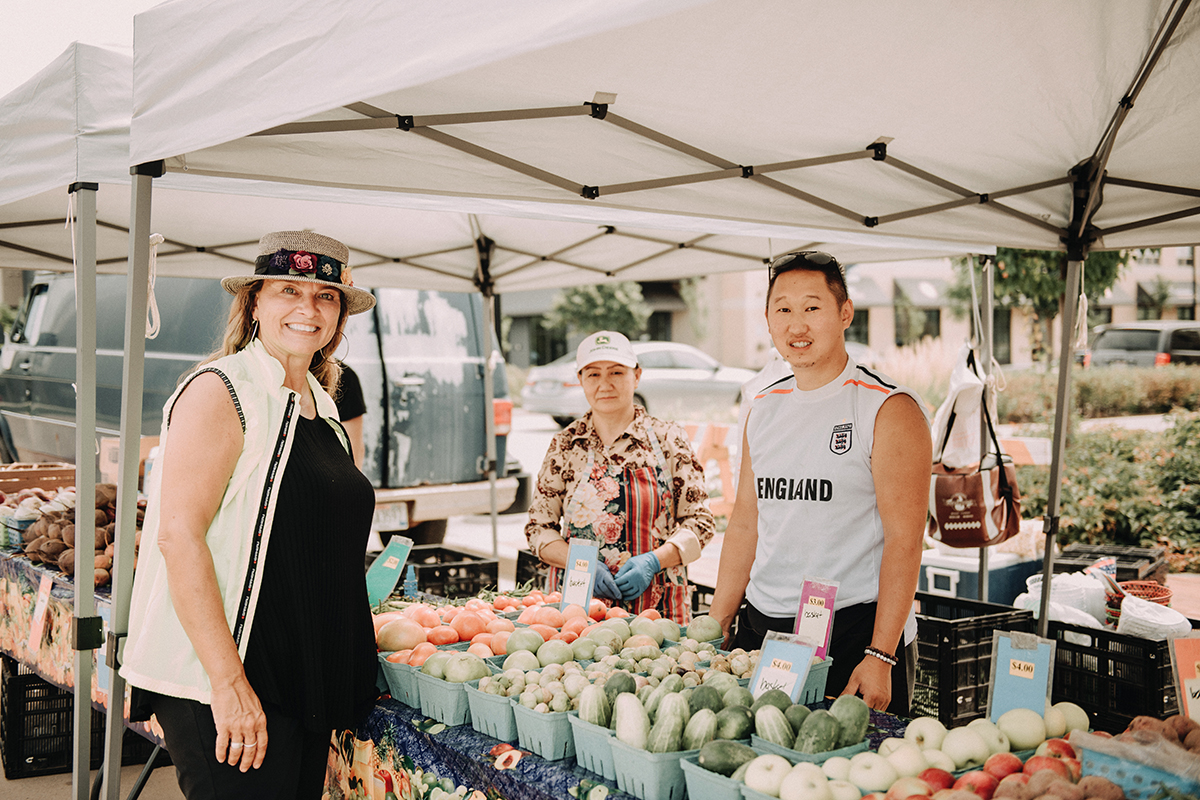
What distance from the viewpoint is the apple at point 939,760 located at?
165cm

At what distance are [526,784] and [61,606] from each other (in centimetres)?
258

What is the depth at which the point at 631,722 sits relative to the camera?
5.76 ft

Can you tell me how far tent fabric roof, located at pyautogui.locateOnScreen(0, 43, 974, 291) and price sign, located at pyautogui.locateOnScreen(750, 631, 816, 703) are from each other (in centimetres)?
200

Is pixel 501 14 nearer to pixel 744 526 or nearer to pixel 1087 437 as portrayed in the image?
pixel 744 526

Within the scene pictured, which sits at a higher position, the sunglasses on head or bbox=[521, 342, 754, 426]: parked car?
the sunglasses on head

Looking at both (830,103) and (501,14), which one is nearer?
(501,14)

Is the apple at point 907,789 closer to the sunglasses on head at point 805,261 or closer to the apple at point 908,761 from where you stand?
the apple at point 908,761

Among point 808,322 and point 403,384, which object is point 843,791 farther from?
point 403,384

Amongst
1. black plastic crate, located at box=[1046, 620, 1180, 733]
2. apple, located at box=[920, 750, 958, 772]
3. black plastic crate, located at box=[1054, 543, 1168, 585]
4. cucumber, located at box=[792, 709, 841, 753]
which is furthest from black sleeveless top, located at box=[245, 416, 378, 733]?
black plastic crate, located at box=[1054, 543, 1168, 585]

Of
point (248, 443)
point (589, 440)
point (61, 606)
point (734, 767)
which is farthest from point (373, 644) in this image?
point (61, 606)

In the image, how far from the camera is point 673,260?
5316mm

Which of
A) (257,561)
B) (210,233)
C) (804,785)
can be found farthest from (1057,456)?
(210,233)

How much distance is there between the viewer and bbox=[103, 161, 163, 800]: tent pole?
247cm

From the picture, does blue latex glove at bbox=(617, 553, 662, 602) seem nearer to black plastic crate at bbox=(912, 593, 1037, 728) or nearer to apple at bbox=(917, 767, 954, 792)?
black plastic crate at bbox=(912, 593, 1037, 728)
